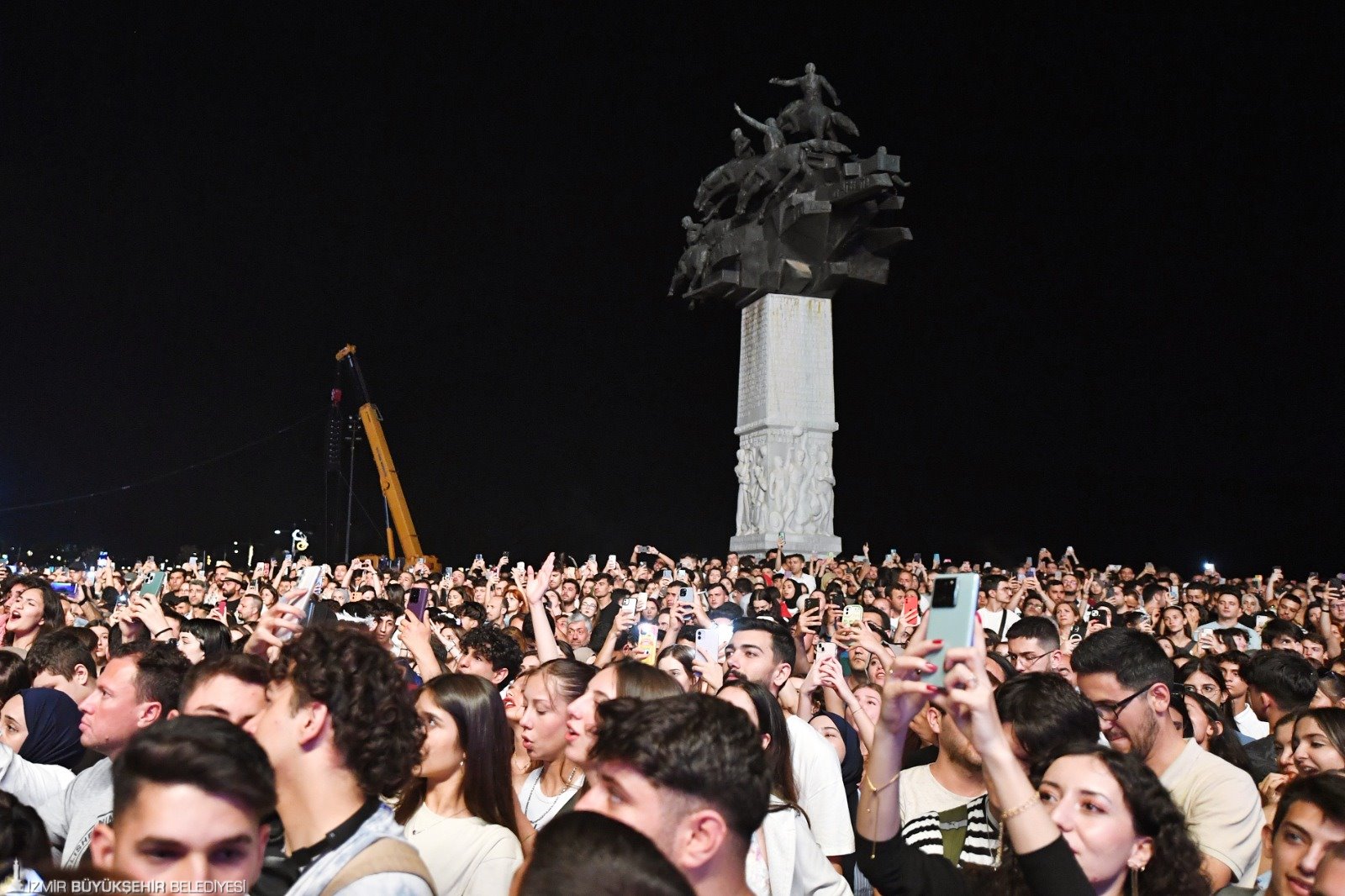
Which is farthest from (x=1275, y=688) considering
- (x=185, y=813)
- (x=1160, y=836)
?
(x=185, y=813)

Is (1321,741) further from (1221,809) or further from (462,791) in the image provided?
(462,791)

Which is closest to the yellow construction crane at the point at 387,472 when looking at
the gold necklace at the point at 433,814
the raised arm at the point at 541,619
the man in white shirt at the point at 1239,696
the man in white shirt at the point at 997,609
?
the man in white shirt at the point at 997,609

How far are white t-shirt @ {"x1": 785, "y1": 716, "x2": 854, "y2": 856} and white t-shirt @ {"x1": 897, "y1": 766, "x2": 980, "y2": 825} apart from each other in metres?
0.24

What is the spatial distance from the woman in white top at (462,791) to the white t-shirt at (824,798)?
1.19 metres

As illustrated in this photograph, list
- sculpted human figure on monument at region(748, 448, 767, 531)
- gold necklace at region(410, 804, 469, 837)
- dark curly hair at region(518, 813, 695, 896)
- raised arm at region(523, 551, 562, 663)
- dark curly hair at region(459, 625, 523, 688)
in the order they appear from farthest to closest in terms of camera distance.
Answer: sculpted human figure on monument at region(748, 448, 767, 531)
dark curly hair at region(459, 625, 523, 688)
raised arm at region(523, 551, 562, 663)
gold necklace at region(410, 804, 469, 837)
dark curly hair at region(518, 813, 695, 896)

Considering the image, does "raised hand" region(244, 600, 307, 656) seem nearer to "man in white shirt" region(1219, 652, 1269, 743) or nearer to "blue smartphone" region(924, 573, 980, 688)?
"blue smartphone" region(924, 573, 980, 688)

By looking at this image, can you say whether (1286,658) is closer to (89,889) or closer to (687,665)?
(687,665)

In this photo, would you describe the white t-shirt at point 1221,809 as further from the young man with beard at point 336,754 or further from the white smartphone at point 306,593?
the white smartphone at point 306,593

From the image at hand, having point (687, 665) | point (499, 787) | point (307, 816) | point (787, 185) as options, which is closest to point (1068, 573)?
point (787, 185)

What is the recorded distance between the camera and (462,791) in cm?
381

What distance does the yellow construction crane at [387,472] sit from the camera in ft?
125

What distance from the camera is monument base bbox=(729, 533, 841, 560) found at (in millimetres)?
23344

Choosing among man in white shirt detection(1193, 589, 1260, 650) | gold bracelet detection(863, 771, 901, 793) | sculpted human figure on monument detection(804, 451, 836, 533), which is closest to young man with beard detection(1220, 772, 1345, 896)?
gold bracelet detection(863, 771, 901, 793)

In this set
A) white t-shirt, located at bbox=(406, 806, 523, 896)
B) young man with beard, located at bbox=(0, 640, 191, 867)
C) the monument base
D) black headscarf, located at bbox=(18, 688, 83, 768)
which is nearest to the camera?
white t-shirt, located at bbox=(406, 806, 523, 896)
